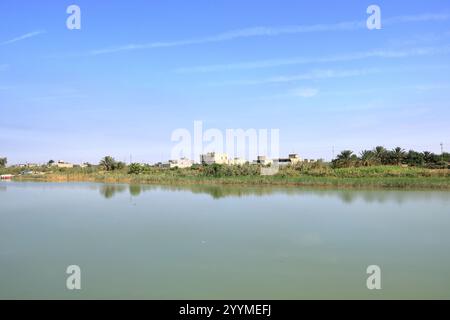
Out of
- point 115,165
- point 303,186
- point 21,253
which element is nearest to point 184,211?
point 21,253

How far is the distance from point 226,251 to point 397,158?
→ 935 inches

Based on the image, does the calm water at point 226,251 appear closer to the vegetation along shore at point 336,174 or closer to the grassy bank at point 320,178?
the grassy bank at point 320,178

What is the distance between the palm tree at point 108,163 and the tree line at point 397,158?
53.6ft

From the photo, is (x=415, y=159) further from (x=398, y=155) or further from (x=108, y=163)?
(x=108, y=163)

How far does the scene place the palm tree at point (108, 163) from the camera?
32031 mm

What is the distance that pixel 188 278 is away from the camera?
433 centimetres

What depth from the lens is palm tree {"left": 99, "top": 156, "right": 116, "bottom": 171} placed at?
32.0 meters

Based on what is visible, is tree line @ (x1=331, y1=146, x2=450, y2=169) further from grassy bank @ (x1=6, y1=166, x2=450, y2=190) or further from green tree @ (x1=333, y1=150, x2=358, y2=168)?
grassy bank @ (x1=6, y1=166, x2=450, y2=190)

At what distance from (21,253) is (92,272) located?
57.8 inches

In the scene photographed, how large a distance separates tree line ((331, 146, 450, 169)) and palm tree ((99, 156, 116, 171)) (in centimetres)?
1633

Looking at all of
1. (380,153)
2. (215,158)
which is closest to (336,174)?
(380,153)

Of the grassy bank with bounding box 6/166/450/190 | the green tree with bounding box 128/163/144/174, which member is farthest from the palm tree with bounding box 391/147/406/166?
the green tree with bounding box 128/163/144/174

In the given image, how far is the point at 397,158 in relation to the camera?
87.4 feet
